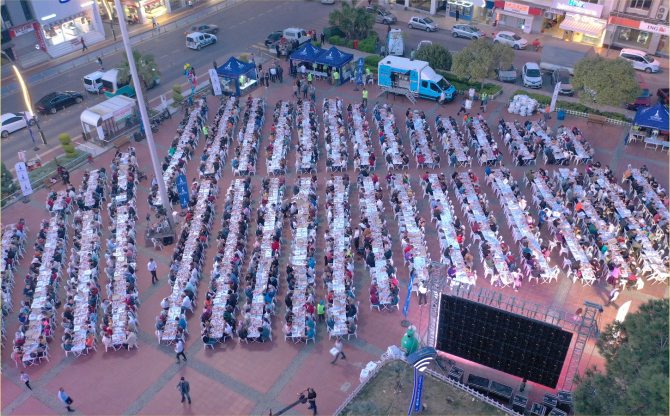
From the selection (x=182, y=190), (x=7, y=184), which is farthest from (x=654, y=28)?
(x=7, y=184)

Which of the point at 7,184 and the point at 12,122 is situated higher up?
the point at 12,122

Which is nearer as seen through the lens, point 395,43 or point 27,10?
point 395,43

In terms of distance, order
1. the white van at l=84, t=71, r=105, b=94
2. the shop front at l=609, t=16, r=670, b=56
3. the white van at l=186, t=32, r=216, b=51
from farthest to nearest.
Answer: the white van at l=186, t=32, r=216, b=51 < the shop front at l=609, t=16, r=670, b=56 < the white van at l=84, t=71, r=105, b=94

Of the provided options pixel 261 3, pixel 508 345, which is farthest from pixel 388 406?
pixel 261 3

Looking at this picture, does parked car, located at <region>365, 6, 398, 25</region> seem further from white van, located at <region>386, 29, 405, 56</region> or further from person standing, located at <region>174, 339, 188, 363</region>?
person standing, located at <region>174, 339, 188, 363</region>

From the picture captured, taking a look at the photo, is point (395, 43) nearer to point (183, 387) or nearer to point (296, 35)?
point (296, 35)

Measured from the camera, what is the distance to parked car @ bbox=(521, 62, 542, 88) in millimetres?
40312

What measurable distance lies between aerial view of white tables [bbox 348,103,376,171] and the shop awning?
20.7 metres

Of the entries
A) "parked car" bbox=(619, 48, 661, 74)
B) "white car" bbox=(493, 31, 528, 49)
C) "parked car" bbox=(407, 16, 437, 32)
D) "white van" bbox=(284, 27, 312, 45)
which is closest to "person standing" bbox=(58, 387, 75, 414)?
"white van" bbox=(284, 27, 312, 45)

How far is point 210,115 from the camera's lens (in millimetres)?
38531

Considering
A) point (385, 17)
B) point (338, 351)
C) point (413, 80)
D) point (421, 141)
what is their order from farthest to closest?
1. point (385, 17)
2. point (413, 80)
3. point (421, 141)
4. point (338, 351)

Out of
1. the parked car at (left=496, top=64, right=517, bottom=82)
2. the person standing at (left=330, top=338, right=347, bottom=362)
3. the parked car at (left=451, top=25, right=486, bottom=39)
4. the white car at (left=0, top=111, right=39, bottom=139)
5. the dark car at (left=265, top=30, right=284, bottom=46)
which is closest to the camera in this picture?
the person standing at (left=330, top=338, right=347, bottom=362)

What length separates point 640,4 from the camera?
1746 inches

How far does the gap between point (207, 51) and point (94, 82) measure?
1032cm
